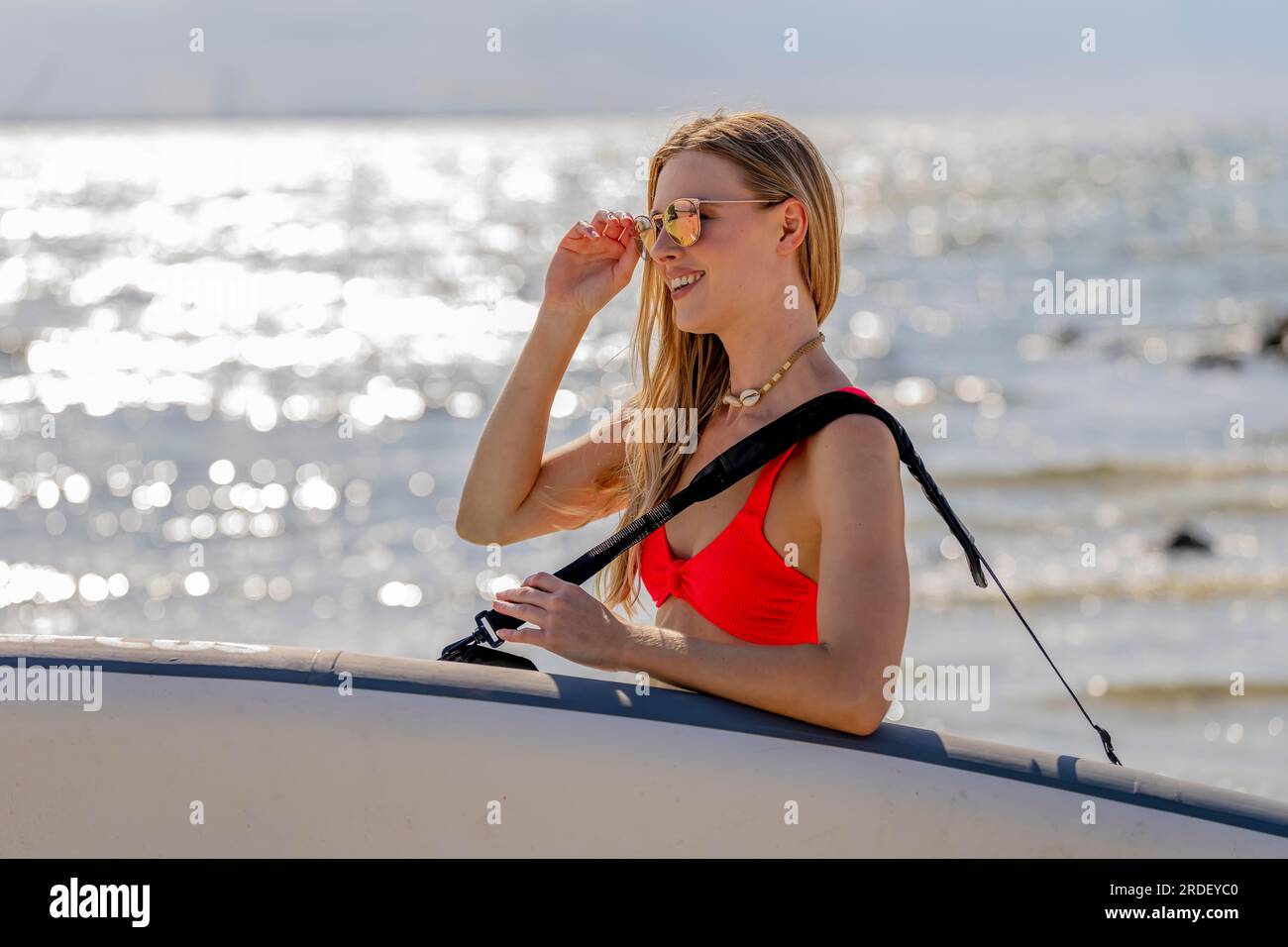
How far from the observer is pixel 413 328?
22.5m

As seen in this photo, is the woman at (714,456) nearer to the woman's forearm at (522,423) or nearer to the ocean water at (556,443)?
the woman's forearm at (522,423)

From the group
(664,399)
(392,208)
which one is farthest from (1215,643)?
(392,208)

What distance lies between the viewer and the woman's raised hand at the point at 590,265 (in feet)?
9.20

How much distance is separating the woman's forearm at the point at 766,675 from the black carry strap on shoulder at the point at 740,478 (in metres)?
0.22

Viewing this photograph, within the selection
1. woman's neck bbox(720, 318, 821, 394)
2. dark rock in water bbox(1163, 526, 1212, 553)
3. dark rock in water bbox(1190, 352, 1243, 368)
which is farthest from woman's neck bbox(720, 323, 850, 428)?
dark rock in water bbox(1190, 352, 1243, 368)

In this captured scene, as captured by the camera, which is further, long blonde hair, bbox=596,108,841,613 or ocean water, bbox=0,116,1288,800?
ocean water, bbox=0,116,1288,800

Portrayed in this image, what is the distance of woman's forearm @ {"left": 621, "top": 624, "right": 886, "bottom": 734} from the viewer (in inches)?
83.0

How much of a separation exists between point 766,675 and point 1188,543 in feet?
28.2

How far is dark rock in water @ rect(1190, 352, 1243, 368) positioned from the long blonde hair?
690 inches

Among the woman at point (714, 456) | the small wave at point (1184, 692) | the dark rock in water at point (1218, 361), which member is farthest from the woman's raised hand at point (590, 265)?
the dark rock in water at point (1218, 361)

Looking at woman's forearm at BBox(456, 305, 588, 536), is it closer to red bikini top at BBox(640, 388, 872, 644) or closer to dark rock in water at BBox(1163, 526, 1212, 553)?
red bikini top at BBox(640, 388, 872, 644)

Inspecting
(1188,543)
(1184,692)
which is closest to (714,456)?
(1184,692)

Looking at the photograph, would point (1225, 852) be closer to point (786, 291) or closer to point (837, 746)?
point (837, 746)
